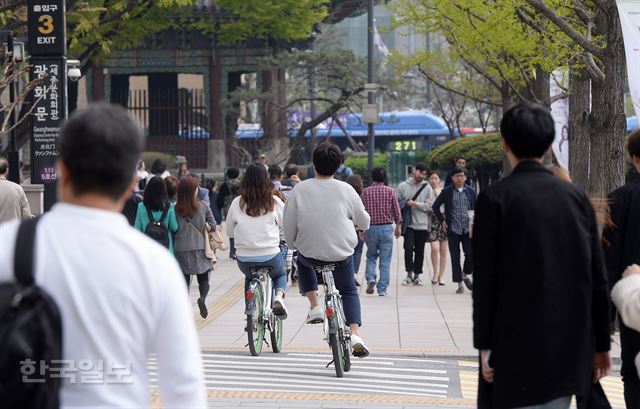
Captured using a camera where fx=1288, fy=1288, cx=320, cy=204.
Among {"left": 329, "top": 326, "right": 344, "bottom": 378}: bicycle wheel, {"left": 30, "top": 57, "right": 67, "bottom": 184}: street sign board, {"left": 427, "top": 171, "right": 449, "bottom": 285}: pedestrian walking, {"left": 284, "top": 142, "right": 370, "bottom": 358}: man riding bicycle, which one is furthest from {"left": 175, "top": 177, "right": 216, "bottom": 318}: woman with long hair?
{"left": 427, "top": 171, "right": 449, "bottom": 285}: pedestrian walking

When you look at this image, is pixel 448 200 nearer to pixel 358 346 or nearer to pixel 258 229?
pixel 258 229

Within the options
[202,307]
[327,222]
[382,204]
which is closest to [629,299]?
[327,222]

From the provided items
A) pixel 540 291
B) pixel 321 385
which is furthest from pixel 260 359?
pixel 540 291

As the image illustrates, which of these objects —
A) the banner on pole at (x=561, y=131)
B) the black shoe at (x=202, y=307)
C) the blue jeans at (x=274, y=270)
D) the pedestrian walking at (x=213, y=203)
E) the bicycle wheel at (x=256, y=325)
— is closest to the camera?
the bicycle wheel at (x=256, y=325)

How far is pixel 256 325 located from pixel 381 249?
21.1 feet

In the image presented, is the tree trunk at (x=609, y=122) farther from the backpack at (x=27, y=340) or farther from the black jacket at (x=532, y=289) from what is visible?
the backpack at (x=27, y=340)

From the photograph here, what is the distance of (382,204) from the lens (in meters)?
17.3

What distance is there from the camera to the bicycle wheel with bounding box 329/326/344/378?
9.95 meters

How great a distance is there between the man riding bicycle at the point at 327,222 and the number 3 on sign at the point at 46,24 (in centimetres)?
802

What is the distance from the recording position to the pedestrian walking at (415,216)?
1852 centimetres

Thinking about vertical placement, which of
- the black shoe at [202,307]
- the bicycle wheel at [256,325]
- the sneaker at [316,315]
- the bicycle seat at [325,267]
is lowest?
the black shoe at [202,307]

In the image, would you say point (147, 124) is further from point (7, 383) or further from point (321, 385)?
point (7, 383)

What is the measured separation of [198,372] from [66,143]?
68cm

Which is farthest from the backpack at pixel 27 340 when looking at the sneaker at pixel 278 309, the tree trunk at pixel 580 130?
the tree trunk at pixel 580 130
